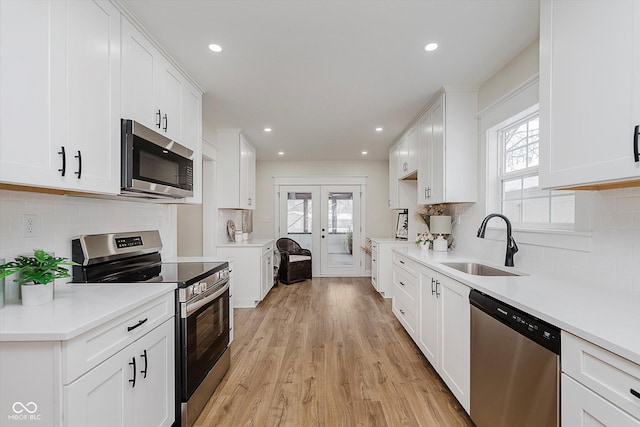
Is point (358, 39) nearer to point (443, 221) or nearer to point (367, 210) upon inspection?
point (443, 221)

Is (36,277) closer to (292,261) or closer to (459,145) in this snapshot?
(459,145)

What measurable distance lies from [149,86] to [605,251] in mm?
2936

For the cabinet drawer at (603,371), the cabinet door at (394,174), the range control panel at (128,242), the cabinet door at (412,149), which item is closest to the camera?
the cabinet drawer at (603,371)

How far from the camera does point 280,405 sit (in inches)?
Result: 79.7

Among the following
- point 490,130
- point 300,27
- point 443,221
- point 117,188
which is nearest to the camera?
point 117,188

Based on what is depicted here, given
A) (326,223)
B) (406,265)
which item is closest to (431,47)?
(406,265)

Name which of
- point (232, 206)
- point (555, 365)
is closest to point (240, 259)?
point (232, 206)

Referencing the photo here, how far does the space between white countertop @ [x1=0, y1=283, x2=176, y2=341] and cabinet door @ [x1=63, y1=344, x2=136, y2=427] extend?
197 mm

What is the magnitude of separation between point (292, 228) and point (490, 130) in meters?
4.40

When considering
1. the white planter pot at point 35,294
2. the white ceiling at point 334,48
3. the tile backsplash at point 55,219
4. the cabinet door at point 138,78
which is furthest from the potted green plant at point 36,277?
the white ceiling at point 334,48

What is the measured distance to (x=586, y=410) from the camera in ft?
3.28

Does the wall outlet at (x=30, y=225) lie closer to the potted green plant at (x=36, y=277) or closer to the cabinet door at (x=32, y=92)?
the potted green plant at (x=36, y=277)

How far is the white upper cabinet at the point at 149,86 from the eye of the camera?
180 centimetres

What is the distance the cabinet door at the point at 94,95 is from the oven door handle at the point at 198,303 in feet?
2.59
